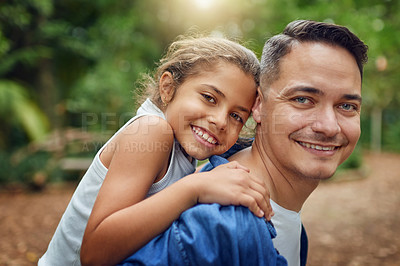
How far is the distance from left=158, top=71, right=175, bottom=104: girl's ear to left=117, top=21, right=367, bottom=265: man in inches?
22.5

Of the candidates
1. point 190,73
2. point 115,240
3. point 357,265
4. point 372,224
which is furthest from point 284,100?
point 372,224

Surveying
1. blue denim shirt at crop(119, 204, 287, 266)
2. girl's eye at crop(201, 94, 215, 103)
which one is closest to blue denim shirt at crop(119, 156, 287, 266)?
blue denim shirt at crop(119, 204, 287, 266)

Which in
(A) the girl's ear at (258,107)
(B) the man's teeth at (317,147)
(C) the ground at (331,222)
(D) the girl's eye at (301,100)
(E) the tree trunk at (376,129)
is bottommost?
(E) the tree trunk at (376,129)

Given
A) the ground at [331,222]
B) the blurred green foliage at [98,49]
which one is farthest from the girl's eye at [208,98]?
the blurred green foliage at [98,49]

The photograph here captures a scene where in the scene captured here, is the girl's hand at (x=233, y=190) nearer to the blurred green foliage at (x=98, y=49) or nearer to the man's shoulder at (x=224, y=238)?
the man's shoulder at (x=224, y=238)

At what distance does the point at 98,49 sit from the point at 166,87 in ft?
31.6

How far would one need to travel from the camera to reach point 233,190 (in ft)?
5.07

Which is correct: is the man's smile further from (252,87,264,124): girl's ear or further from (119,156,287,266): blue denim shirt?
(119,156,287,266): blue denim shirt

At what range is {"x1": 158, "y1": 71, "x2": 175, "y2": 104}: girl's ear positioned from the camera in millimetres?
2301

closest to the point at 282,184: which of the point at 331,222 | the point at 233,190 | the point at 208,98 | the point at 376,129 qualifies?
the point at 233,190

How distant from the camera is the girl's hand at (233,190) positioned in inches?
60.1

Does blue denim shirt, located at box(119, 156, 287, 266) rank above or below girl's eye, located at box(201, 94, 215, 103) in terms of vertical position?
below

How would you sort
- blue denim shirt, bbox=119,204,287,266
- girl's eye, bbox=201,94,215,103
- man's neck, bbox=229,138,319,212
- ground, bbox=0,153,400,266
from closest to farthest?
blue denim shirt, bbox=119,204,287,266, man's neck, bbox=229,138,319,212, girl's eye, bbox=201,94,215,103, ground, bbox=0,153,400,266

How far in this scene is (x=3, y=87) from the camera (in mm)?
11250
